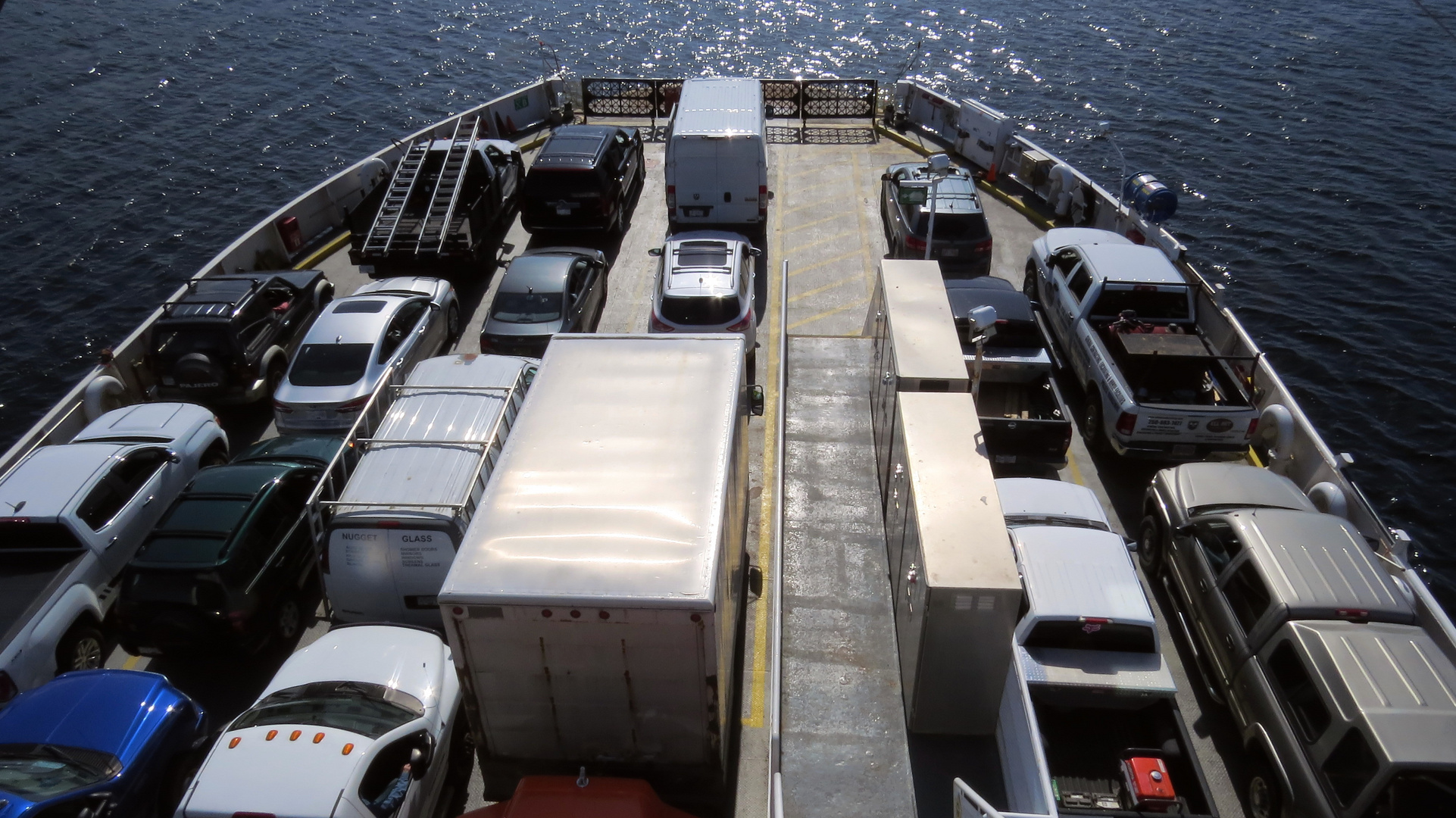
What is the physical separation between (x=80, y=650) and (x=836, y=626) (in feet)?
25.7

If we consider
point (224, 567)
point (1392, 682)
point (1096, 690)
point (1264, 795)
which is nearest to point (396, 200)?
point (224, 567)

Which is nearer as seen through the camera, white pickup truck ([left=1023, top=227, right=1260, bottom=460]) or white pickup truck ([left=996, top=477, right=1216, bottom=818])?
white pickup truck ([left=996, top=477, right=1216, bottom=818])

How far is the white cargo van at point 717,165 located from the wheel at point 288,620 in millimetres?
10799

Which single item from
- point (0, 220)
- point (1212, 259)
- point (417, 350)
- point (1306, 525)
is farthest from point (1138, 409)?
point (0, 220)

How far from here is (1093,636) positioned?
27.6 ft

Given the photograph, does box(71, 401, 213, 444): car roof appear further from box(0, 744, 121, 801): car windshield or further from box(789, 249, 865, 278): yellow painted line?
box(789, 249, 865, 278): yellow painted line

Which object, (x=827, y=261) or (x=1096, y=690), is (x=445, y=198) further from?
(x=1096, y=690)

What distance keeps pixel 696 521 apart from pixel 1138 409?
7.36m

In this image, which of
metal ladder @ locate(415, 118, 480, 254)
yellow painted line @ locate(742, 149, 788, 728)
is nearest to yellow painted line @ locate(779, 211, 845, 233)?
yellow painted line @ locate(742, 149, 788, 728)

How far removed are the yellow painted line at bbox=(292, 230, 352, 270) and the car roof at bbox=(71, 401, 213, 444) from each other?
646 cm

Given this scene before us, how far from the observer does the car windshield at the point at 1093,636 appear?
831 centimetres

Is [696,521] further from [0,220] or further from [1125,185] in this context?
[0,220]

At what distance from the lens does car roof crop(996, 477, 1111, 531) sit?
32.1 feet

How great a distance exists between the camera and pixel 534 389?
861 cm
